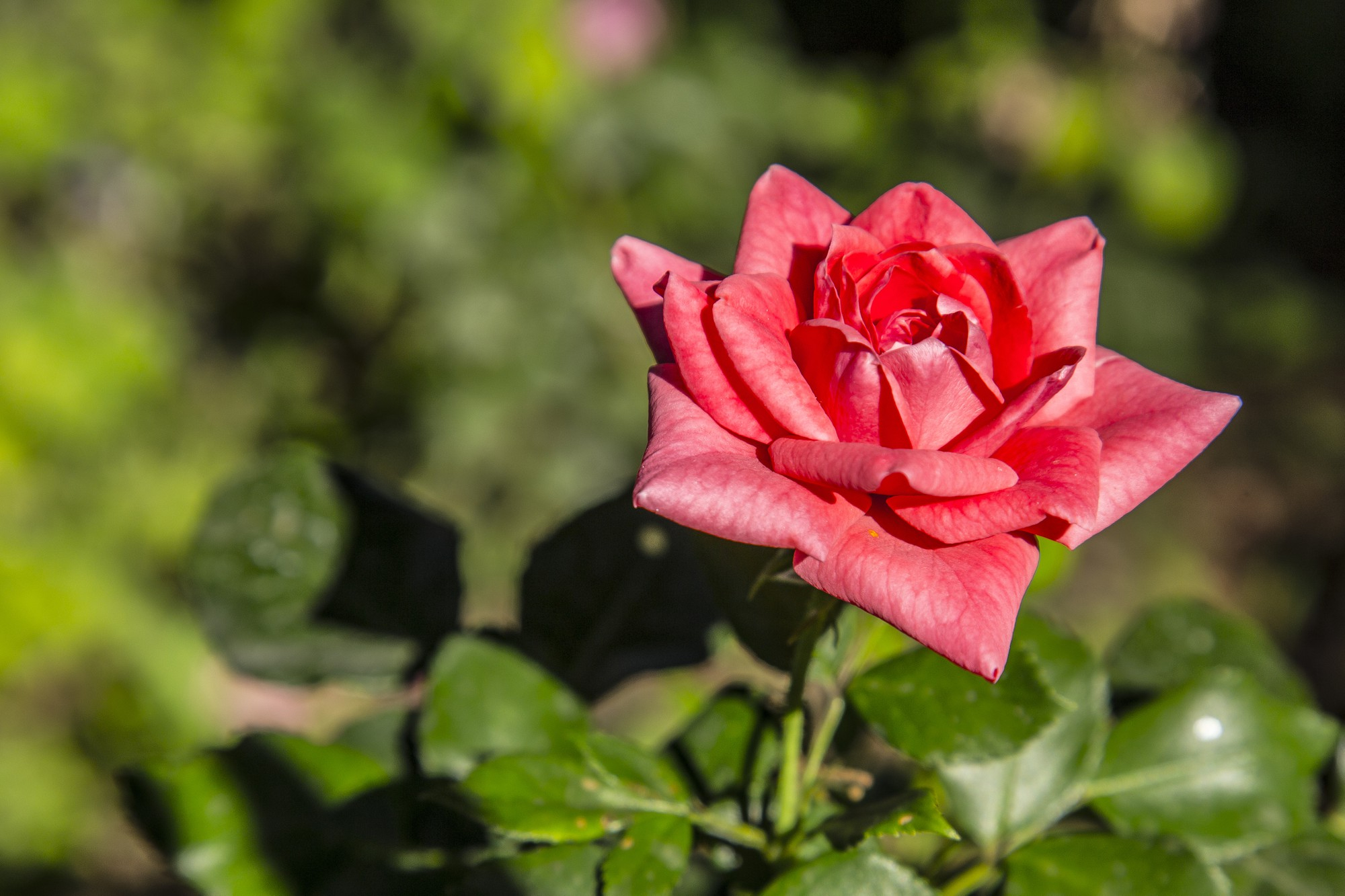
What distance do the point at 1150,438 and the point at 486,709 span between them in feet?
1.44

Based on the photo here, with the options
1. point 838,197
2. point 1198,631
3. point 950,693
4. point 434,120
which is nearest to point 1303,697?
point 1198,631

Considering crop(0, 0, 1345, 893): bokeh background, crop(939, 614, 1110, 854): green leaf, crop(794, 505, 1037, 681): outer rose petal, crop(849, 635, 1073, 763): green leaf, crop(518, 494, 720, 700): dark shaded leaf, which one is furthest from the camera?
crop(0, 0, 1345, 893): bokeh background

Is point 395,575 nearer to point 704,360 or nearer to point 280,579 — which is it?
point 280,579

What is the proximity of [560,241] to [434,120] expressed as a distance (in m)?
0.37

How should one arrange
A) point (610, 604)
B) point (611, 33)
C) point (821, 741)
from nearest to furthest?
point (821, 741) < point (610, 604) < point (611, 33)

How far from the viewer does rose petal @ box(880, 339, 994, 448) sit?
17.6 inches

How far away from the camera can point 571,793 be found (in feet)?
1.80

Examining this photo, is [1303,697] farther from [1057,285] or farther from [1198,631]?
[1057,285]

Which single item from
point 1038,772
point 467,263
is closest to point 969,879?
point 1038,772

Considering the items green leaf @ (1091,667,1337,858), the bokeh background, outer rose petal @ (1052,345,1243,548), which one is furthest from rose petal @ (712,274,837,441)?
the bokeh background

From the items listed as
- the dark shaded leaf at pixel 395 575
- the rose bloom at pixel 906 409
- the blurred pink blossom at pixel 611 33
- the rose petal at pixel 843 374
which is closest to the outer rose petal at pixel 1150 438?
the rose bloom at pixel 906 409

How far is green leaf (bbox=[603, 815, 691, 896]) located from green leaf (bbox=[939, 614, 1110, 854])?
18 cm

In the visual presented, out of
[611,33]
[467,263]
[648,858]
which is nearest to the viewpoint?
[648,858]

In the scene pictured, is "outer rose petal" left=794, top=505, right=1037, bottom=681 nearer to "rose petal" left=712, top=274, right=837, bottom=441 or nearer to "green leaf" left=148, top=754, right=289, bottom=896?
"rose petal" left=712, top=274, right=837, bottom=441
